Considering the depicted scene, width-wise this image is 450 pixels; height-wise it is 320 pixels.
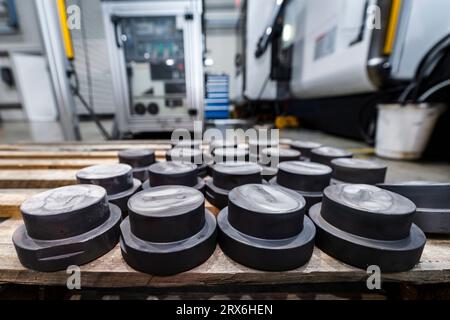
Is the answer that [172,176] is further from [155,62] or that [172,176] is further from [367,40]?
[155,62]

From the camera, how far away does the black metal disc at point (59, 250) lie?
14.9 inches

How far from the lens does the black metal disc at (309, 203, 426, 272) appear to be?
38 centimetres

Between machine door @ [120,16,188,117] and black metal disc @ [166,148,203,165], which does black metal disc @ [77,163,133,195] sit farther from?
machine door @ [120,16,188,117]

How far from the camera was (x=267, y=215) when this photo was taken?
394mm

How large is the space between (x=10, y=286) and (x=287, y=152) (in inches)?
36.2

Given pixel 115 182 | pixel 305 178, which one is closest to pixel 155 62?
pixel 115 182

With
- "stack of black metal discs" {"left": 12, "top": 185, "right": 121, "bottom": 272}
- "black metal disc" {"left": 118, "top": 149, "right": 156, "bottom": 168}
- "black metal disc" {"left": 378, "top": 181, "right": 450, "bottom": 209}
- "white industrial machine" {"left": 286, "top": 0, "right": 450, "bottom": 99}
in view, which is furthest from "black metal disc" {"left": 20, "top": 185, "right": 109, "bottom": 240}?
"white industrial machine" {"left": 286, "top": 0, "right": 450, "bottom": 99}

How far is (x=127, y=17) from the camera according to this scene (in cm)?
202

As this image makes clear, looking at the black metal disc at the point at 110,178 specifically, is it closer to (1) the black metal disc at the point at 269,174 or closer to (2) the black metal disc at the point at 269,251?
(2) the black metal disc at the point at 269,251

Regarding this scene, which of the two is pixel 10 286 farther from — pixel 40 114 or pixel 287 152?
pixel 40 114

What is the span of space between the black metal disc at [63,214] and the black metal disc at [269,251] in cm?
27

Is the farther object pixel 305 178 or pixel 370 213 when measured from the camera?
pixel 305 178

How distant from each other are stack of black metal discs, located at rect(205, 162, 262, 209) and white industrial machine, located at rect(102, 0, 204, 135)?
1.63 m

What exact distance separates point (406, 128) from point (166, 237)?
159 cm
